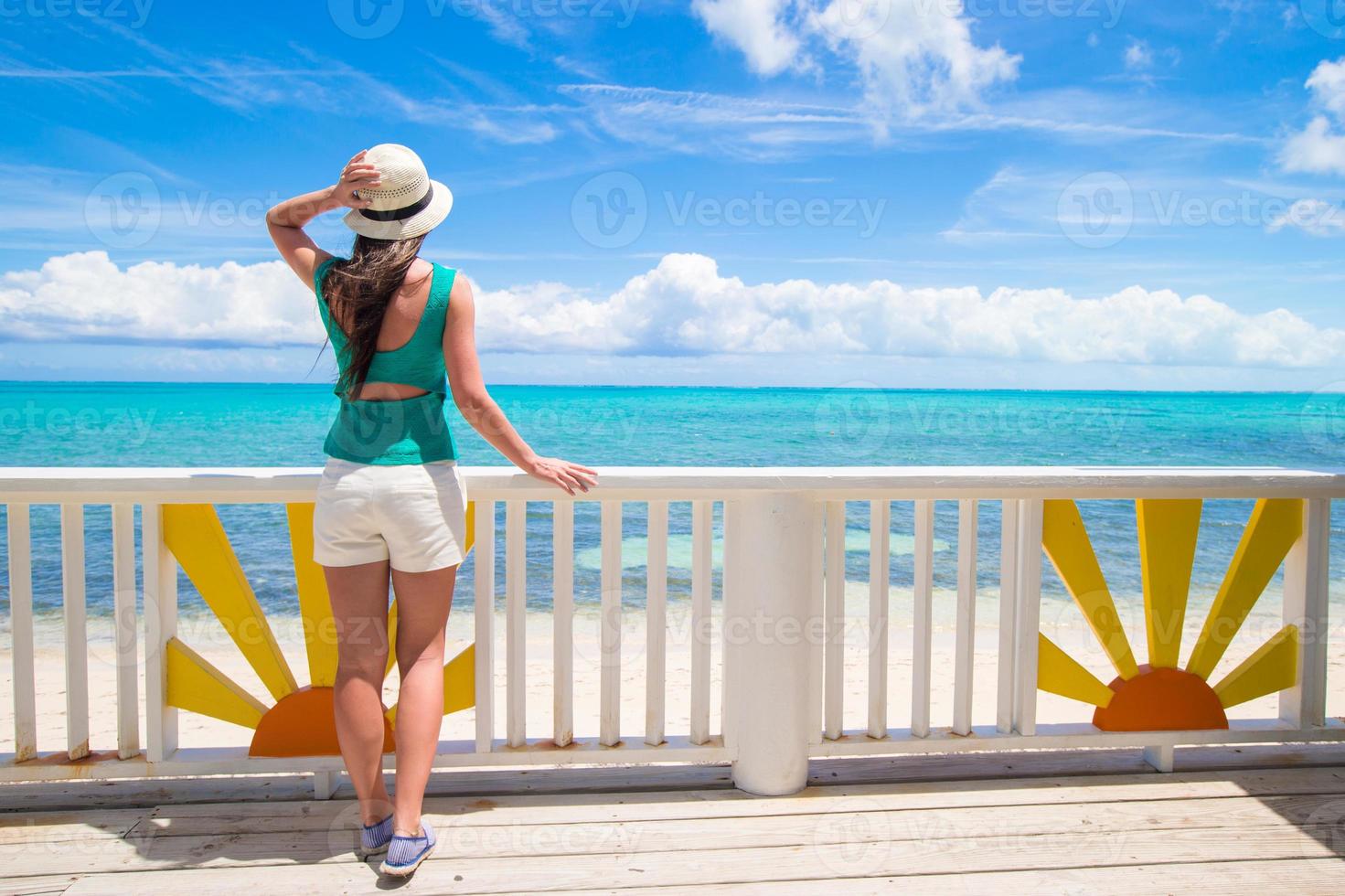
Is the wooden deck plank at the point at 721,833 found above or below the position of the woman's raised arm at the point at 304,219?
below

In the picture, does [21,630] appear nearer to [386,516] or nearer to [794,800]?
[386,516]

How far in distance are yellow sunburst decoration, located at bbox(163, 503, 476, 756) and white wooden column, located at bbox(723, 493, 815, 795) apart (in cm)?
71

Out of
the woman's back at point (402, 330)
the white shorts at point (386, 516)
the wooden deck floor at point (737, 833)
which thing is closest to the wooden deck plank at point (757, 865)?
the wooden deck floor at point (737, 833)

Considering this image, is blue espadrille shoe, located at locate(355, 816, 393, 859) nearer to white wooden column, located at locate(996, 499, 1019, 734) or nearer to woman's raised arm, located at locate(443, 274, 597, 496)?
woman's raised arm, located at locate(443, 274, 597, 496)

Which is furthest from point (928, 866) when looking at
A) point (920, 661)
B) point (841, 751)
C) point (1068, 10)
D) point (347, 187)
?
point (1068, 10)

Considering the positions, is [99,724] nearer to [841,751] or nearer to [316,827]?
[316,827]

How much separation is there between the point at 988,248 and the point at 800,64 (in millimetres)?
17622

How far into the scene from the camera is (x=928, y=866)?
1.77m

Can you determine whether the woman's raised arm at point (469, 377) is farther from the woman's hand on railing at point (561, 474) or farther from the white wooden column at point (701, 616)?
the white wooden column at point (701, 616)

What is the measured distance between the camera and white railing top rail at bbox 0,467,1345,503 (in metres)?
1.90

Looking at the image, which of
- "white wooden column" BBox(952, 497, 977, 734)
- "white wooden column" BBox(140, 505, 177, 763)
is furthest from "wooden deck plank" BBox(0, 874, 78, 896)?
"white wooden column" BBox(952, 497, 977, 734)

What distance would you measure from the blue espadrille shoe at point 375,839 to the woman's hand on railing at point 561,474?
88 centimetres

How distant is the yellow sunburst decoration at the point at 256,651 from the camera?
78.9 inches

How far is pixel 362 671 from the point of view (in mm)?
1791
